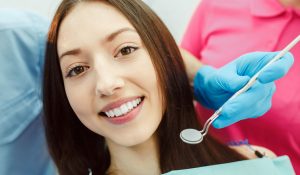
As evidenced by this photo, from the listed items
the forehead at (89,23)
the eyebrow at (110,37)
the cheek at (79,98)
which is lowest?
the cheek at (79,98)

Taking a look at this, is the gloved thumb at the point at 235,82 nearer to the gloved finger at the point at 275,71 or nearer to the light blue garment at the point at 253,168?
A: the gloved finger at the point at 275,71

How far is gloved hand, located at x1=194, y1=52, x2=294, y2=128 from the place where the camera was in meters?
0.73

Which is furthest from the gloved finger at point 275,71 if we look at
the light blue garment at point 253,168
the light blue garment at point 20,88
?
the light blue garment at point 20,88

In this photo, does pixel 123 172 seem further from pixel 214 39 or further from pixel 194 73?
pixel 214 39

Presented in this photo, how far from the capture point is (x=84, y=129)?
97 centimetres

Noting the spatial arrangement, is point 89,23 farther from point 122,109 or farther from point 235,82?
point 235,82

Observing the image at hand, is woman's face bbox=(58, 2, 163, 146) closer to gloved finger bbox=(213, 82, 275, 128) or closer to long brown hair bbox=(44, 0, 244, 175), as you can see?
long brown hair bbox=(44, 0, 244, 175)

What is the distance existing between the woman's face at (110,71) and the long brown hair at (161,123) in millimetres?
32

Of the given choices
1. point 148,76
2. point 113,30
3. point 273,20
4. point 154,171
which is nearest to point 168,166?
point 154,171

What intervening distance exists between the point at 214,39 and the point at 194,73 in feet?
0.44

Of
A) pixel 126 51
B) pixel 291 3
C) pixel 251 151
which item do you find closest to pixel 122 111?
pixel 126 51

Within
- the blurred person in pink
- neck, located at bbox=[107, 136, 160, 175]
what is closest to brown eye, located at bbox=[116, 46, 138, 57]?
neck, located at bbox=[107, 136, 160, 175]

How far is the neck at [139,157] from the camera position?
0.87 meters

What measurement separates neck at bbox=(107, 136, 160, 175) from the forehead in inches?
11.4
